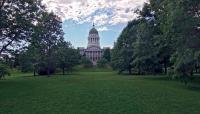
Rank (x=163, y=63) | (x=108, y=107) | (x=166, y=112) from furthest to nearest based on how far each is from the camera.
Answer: (x=163, y=63)
(x=108, y=107)
(x=166, y=112)

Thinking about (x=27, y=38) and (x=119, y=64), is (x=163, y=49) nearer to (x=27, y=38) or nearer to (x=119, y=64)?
(x=27, y=38)

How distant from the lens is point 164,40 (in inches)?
1559

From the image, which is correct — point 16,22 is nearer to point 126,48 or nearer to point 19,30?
point 19,30

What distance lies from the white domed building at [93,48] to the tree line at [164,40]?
377ft

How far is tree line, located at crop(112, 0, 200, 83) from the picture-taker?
93.1ft

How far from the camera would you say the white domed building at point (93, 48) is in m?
192

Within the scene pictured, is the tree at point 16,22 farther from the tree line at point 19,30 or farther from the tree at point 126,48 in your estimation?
the tree at point 126,48

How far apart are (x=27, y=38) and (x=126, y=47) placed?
3668cm

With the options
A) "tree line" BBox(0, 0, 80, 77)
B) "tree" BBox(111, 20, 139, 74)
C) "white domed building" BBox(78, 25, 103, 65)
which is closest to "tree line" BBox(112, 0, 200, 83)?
"tree" BBox(111, 20, 139, 74)

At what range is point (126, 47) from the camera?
7356 centimetres

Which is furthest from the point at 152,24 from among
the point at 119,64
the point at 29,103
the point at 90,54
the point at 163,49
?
the point at 90,54

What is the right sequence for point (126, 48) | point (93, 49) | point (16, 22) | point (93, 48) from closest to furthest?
point (16, 22) < point (126, 48) < point (93, 48) < point (93, 49)

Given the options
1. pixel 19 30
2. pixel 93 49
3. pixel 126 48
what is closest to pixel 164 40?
pixel 19 30

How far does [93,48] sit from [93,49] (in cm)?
59
